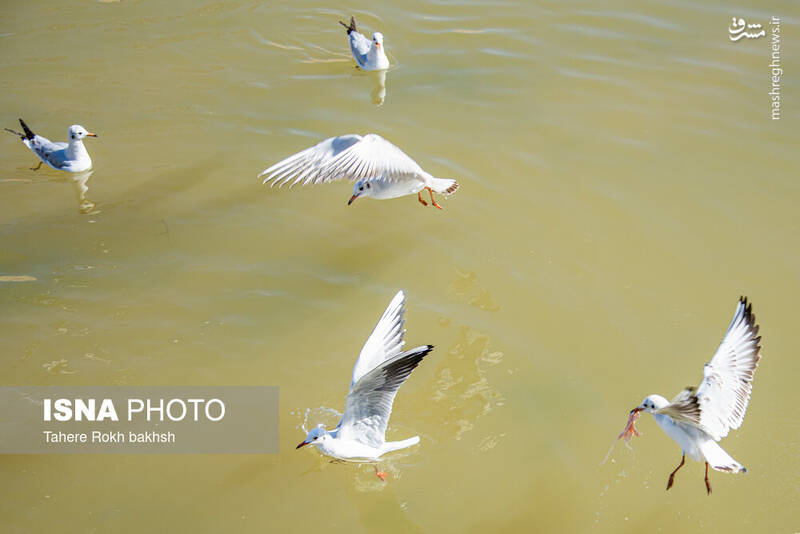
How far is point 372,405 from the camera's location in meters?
4.58

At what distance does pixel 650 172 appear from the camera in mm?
7301

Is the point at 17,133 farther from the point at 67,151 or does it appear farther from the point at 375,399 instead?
the point at 375,399

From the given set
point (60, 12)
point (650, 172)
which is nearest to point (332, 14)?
point (60, 12)

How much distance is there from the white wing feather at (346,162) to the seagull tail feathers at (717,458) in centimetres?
303

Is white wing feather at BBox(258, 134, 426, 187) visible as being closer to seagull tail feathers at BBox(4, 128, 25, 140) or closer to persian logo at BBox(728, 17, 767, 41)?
seagull tail feathers at BBox(4, 128, 25, 140)

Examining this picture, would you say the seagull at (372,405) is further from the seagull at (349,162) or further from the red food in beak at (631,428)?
the seagull at (349,162)

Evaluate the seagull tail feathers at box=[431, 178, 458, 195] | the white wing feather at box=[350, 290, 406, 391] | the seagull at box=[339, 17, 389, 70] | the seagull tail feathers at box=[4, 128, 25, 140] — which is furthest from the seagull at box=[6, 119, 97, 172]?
the white wing feather at box=[350, 290, 406, 391]

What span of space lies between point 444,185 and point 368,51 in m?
3.03

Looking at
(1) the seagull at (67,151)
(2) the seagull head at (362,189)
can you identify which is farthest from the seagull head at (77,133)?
(2) the seagull head at (362,189)

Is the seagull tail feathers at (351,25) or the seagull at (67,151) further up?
the seagull tail feathers at (351,25)

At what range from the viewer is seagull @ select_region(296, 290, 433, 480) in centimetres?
444

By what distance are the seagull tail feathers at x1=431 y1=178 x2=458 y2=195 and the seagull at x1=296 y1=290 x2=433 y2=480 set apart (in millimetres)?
2064

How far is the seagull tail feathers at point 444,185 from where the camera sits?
658 centimetres

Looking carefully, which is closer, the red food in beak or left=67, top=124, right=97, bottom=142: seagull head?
the red food in beak
